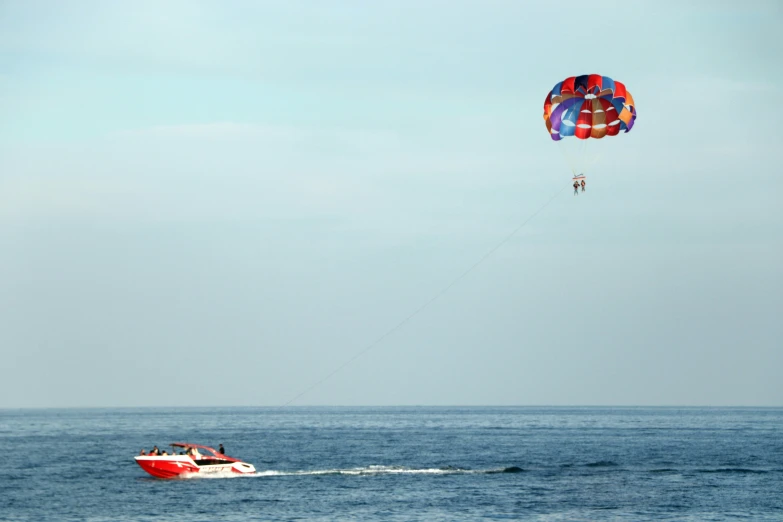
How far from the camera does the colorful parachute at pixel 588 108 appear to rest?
50.3 metres

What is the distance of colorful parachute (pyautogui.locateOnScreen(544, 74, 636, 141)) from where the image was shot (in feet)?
165

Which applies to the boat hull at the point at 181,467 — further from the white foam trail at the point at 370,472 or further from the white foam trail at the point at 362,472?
the white foam trail at the point at 370,472

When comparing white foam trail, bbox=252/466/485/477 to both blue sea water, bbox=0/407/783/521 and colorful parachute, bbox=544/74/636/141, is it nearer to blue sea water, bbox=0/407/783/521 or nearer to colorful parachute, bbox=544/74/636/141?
blue sea water, bbox=0/407/783/521

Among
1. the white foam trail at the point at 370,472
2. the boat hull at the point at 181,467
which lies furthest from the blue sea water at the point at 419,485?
the boat hull at the point at 181,467

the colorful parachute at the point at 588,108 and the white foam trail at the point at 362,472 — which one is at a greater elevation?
the colorful parachute at the point at 588,108

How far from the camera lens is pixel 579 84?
1998 inches

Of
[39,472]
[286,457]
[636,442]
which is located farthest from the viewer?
[636,442]

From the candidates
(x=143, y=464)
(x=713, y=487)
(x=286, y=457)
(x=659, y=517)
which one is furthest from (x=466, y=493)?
(x=286, y=457)

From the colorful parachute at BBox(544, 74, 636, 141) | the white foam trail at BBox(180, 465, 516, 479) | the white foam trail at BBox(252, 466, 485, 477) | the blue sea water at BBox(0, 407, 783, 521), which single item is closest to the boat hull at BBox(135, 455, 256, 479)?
the white foam trail at BBox(180, 465, 516, 479)

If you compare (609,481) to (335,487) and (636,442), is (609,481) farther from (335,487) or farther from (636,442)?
(636,442)

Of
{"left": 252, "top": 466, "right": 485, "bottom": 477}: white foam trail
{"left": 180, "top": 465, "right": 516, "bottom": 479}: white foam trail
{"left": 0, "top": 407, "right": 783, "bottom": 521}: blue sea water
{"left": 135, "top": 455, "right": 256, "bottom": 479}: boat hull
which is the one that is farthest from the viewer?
{"left": 252, "top": 466, "right": 485, "bottom": 477}: white foam trail

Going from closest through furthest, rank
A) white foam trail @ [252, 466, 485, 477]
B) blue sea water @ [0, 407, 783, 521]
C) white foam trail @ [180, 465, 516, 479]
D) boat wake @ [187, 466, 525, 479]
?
blue sea water @ [0, 407, 783, 521]
white foam trail @ [180, 465, 516, 479]
boat wake @ [187, 466, 525, 479]
white foam trail @ [252, 466, 485, 477]

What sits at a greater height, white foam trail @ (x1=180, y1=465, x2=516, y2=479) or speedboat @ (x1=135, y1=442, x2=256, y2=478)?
speedboat @ (x1=135, y1=442, x2=256, y2=478)

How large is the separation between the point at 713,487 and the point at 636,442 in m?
41.4
